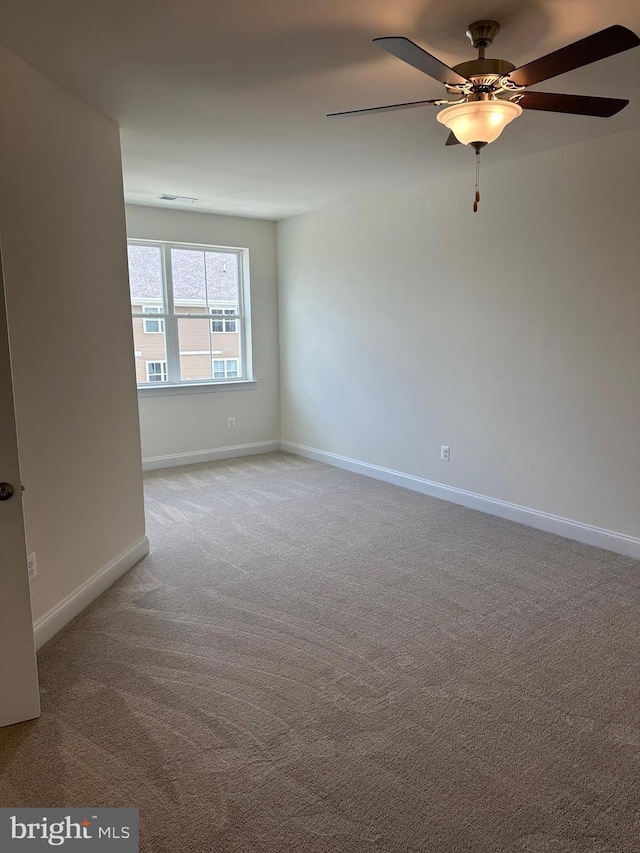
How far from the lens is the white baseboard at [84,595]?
8.47 feet

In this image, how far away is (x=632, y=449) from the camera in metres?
3.45

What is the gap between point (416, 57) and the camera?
1768mm

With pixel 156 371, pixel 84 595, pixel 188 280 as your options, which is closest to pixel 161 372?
pixel 156 371

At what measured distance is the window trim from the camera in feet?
18.5

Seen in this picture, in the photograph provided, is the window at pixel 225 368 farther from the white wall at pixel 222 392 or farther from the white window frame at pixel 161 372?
the white window frame at pixel 161 372

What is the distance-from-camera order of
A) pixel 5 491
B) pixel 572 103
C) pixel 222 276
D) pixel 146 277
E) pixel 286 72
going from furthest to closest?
pixel 222 276, pixel 146 277, pixel 286 72, pixel 572 103, pixel 5 491

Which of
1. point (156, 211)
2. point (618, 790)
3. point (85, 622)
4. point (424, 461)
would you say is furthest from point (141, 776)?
point (156, 211)

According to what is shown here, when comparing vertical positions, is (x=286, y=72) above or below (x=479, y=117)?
above

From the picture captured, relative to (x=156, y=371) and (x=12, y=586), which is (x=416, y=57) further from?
(x=156, y=371)

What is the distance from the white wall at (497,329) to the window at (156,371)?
161cm

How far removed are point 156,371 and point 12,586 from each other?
399 cm

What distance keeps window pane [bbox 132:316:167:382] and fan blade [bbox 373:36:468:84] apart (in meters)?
4.20

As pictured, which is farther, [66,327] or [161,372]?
[161,372]

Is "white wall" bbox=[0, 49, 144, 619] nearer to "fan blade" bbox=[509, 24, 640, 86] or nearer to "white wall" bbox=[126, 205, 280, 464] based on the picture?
"fan blade" bbox=[509, 24, 640, 86]
